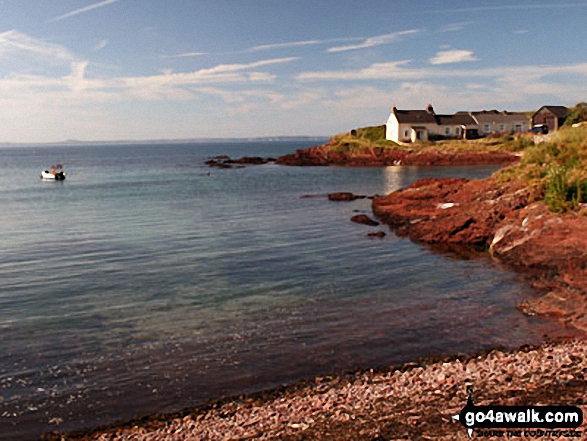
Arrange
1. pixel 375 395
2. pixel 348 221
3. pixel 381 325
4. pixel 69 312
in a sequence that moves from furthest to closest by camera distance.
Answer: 1. pixel 348 221
2. pixel 69 312
3. pixel 381 325
4. pixel 375 395

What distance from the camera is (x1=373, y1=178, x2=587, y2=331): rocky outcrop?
63.0 ft

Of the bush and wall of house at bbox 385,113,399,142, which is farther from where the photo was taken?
wall of house at bbox 385,113,399,142

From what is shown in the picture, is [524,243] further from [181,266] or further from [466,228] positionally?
[181,266]

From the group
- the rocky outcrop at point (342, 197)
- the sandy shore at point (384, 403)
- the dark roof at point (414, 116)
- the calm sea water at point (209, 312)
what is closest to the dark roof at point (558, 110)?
the dark roof at point (414, 116)

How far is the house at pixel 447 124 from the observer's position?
357ft

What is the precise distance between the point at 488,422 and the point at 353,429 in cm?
270

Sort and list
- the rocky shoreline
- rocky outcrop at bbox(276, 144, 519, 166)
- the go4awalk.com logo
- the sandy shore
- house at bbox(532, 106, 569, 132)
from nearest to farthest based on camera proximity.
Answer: the go4awalk.com logo, the sandy shore, the rocky shoreline, rocky outcrop at bbox(276, 144, 519, 166), house at bbox(532, 106, 569, 132)

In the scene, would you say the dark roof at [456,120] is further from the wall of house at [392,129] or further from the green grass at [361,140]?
the green grass at [361,140]

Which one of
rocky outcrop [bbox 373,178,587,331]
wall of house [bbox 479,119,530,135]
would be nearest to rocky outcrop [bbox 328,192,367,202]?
rocky outcrop [bbox 373,178,587,331]

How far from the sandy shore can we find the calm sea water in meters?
1.00

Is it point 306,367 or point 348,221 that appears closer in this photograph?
point 306,367

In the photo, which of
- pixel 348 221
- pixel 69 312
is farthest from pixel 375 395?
pixel 348 221

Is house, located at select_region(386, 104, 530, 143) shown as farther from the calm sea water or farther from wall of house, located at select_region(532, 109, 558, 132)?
the calm sea water

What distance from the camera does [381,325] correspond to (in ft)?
57.2
